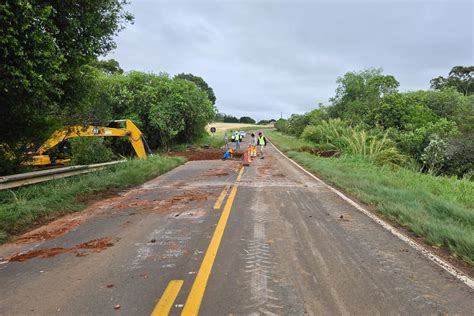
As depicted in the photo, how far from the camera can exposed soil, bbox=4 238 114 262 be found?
560 cm

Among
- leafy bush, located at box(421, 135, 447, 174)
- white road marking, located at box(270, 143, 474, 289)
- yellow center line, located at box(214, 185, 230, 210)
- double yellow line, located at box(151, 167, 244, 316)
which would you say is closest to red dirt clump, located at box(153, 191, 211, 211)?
yellow center line, located at box(214, 185, 230, 210)

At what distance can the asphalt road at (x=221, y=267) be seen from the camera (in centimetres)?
395

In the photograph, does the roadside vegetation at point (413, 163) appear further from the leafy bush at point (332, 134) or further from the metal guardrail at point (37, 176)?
the metal guardrail at point (37, 176)

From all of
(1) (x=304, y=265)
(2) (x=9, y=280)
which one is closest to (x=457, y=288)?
(1) (x=304, y=265)

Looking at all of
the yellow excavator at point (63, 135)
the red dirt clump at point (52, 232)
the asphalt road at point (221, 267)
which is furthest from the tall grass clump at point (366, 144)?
the red dirt clump at point (52, 232)

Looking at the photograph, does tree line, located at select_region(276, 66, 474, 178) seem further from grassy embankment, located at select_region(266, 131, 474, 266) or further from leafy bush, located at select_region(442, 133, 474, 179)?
grassy embankment, located at select_region(266, 131, 474, 266)

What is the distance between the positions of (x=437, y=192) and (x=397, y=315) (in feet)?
29.1

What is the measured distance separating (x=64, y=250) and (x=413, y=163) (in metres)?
20.7

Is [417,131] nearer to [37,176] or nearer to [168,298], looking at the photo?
[37,176]

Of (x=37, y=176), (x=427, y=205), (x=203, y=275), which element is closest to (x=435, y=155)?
(x=427, y=205)

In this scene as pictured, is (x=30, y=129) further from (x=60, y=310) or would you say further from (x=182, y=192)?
(x=60, y=310)

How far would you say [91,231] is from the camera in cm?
695

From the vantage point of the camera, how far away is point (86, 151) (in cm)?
1592

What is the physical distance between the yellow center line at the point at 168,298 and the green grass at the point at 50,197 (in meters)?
3.92
